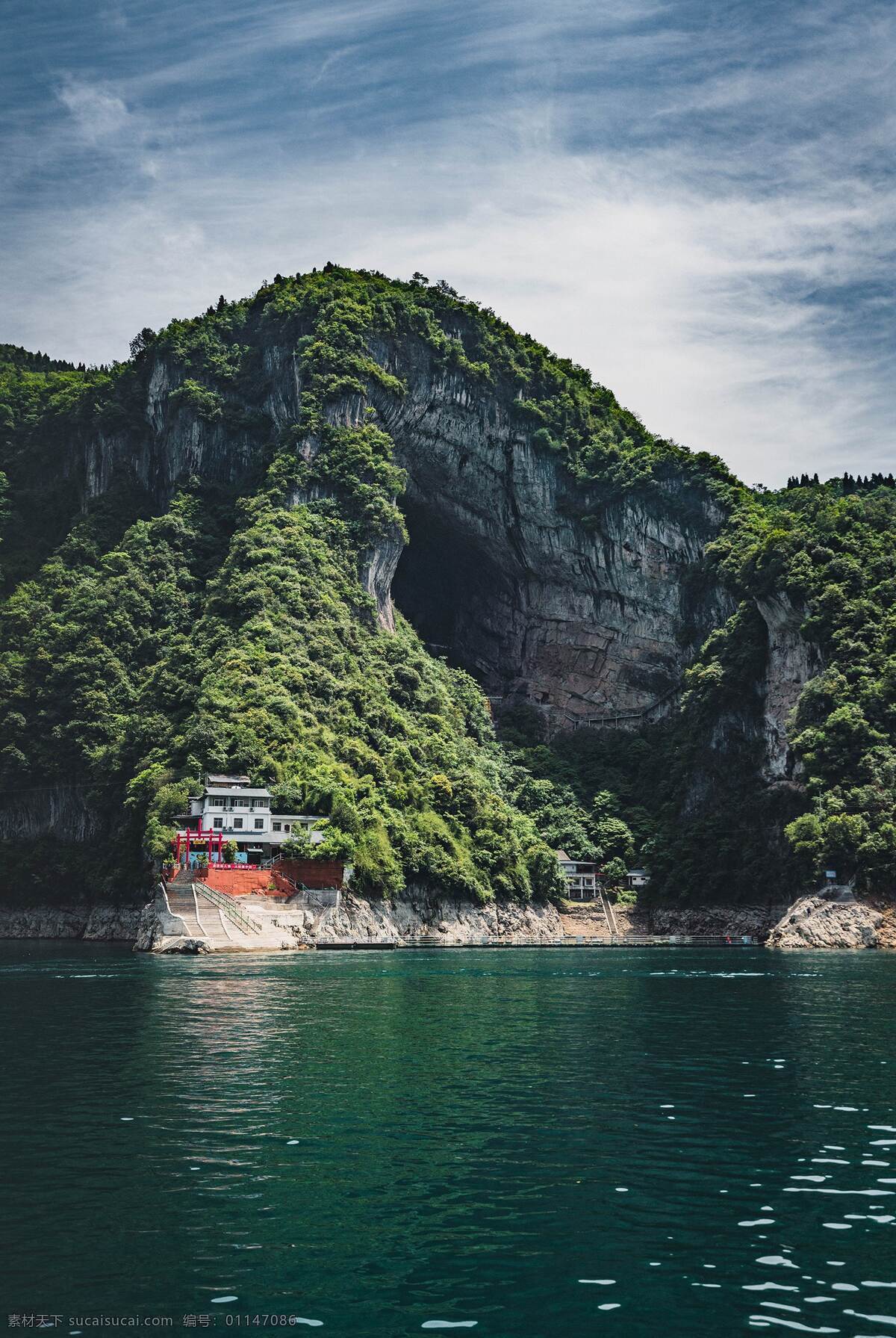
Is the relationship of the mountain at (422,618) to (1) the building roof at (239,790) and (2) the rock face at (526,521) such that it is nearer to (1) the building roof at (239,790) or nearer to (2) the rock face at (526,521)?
(2) the rock face at (526,521)

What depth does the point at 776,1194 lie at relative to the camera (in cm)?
1745

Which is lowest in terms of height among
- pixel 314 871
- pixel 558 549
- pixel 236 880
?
pixel 236 880

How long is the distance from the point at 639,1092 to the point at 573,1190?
802 centimetres

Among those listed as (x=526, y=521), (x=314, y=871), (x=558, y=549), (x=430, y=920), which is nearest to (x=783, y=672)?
(x=558, y=549)

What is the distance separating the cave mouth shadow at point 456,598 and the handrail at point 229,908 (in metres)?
78.3

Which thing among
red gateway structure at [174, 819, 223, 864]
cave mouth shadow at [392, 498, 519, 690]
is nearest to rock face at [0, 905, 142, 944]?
red gateway structure at [174, 819, 223, 864]

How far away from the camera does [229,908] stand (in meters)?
75.9

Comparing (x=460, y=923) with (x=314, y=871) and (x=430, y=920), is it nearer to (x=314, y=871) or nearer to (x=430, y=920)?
(x=430, y=920)

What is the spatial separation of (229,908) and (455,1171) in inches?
2318

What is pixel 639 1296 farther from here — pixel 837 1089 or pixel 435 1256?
pixel 837 1089

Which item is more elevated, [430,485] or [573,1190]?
[430,485]

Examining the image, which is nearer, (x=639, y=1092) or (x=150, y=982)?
(x=639, y=1092)

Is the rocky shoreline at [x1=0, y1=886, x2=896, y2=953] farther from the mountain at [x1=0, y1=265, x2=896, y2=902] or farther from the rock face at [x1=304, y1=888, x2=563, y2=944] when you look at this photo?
the mountain at [x1=0, y1=265, x2=896, y2=902]

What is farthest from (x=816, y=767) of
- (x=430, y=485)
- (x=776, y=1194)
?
(x=776, y=1194)
